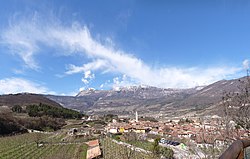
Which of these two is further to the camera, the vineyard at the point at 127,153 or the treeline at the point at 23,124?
the treeline at the point at 23,124

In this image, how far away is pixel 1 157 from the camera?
32219 millimetres

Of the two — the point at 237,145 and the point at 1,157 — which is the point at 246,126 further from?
the point at 1,157

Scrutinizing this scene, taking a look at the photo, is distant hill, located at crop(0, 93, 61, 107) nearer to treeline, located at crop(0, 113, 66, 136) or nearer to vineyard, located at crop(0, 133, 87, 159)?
treeline, located at crop(0, 113, 66, 136)

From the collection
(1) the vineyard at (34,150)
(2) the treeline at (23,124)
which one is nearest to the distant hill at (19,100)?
(2) the treeline at (23,124)

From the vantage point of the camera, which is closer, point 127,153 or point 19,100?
point 127,153

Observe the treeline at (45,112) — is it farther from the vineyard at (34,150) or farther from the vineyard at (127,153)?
the vineyard at (127,153)

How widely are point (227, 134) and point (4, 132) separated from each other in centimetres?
5734

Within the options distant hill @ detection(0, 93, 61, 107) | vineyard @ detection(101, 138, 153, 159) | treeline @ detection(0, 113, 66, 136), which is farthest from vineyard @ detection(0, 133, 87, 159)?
distant hill @ detection(0, 93, 61, 107)

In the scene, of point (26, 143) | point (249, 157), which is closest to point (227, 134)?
point (249, 157)

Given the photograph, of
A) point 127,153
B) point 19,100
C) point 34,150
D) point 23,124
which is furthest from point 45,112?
point 127,153

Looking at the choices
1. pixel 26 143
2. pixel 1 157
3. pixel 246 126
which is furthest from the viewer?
pixel 26 143

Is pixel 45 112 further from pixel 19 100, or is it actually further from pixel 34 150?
pixel 34 150

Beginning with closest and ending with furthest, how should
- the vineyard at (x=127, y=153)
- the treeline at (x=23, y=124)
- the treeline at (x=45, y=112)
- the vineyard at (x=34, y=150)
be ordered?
the vineyard at (x=127, y=153), the vineyard at (x=34, y=150), the treeline at (x=23, y=124), the treeline at (x=45, y=112)

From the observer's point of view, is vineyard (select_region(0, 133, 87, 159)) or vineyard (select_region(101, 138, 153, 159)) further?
vineyard (select_region(0, 133, 87, 159))
